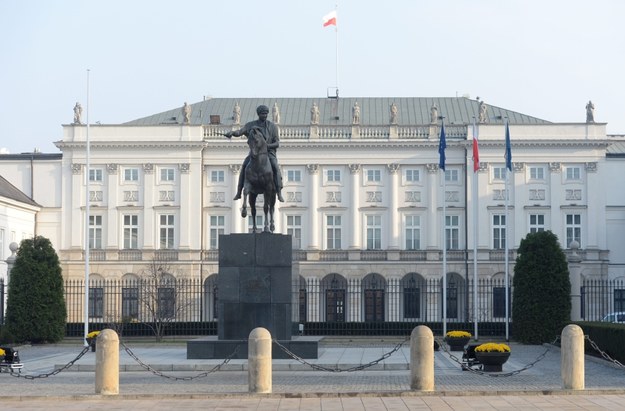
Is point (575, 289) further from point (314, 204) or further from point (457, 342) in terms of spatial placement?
point (314, 204)

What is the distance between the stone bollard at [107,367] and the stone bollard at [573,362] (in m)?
8.61

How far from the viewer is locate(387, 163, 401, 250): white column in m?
86.4

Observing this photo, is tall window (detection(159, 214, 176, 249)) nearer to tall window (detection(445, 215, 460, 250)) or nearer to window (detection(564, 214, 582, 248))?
tall window (detection(445, 215, 460, 250))

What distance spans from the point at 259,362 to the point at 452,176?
62.4 metres

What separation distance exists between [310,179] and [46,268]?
36.8 metres

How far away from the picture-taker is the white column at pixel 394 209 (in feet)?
284

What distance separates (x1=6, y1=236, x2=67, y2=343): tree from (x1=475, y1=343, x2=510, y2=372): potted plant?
23.2m

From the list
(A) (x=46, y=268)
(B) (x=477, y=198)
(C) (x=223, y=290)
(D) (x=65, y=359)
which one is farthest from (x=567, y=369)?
(B) (x=477, y=198)

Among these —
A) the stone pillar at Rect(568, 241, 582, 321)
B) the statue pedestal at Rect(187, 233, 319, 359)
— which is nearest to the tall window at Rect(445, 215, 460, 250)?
the stone pillar at Rect(568, 241, 582, 321)

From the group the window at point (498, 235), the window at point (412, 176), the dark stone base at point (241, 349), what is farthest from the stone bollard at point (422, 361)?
the window at point (412, 176)

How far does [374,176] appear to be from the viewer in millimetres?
87188

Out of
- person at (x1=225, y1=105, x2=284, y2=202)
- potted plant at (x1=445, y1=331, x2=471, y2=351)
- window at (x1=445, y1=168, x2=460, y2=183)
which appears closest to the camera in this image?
person at (x1=225, y1=105, x2=284, y2=202)

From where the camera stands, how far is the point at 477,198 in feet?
278

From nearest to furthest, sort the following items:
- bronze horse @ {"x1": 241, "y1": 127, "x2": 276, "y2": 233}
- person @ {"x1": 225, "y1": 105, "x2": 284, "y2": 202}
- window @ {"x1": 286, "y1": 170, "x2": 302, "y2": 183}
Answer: bronze horse @ {"x1": 241, "y1": 127, "x2": 276, "y2": 233}, person @ {"x1": 225, "y1": 105, "x2": 284, "y2": 202}, window @ {"x1": 286, "y1": 170, "x2": 302, "y2": 183}
